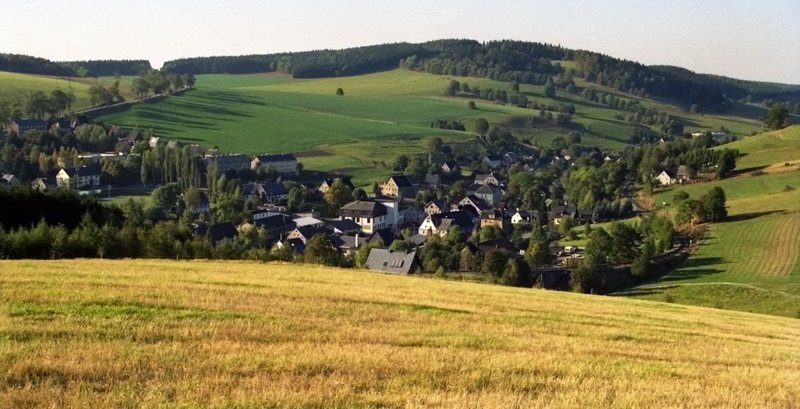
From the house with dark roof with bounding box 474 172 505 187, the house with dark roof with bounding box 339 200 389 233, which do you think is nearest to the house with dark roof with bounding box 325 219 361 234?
the house with dark roof with bounding box 339 200 389 233

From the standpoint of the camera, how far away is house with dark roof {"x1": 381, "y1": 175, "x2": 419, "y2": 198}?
408ft

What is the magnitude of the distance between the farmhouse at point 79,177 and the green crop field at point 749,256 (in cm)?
8362

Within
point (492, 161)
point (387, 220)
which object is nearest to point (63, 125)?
point (387, 220)

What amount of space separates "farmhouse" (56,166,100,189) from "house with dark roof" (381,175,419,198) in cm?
4632

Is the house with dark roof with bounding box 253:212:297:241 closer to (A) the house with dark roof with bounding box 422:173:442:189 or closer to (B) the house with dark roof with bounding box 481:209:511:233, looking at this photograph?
(B) the house with dark roof with bounding box 481:209:511:233

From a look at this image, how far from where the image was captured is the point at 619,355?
15820 millimetres

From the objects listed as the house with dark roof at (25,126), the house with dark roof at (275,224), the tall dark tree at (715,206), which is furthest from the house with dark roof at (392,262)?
the house with dark roof at (25,126)

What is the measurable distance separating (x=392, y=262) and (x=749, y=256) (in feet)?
114

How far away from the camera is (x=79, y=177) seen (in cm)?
11094

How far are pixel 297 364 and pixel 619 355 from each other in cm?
764

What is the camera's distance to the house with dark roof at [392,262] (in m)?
67.6

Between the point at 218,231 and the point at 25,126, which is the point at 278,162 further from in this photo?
the point at 218,231

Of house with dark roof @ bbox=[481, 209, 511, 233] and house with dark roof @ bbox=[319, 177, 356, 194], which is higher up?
house with dark roof @ bbox=[319, 177, 356, 194]

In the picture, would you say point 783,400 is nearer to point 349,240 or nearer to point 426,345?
point 426,345
